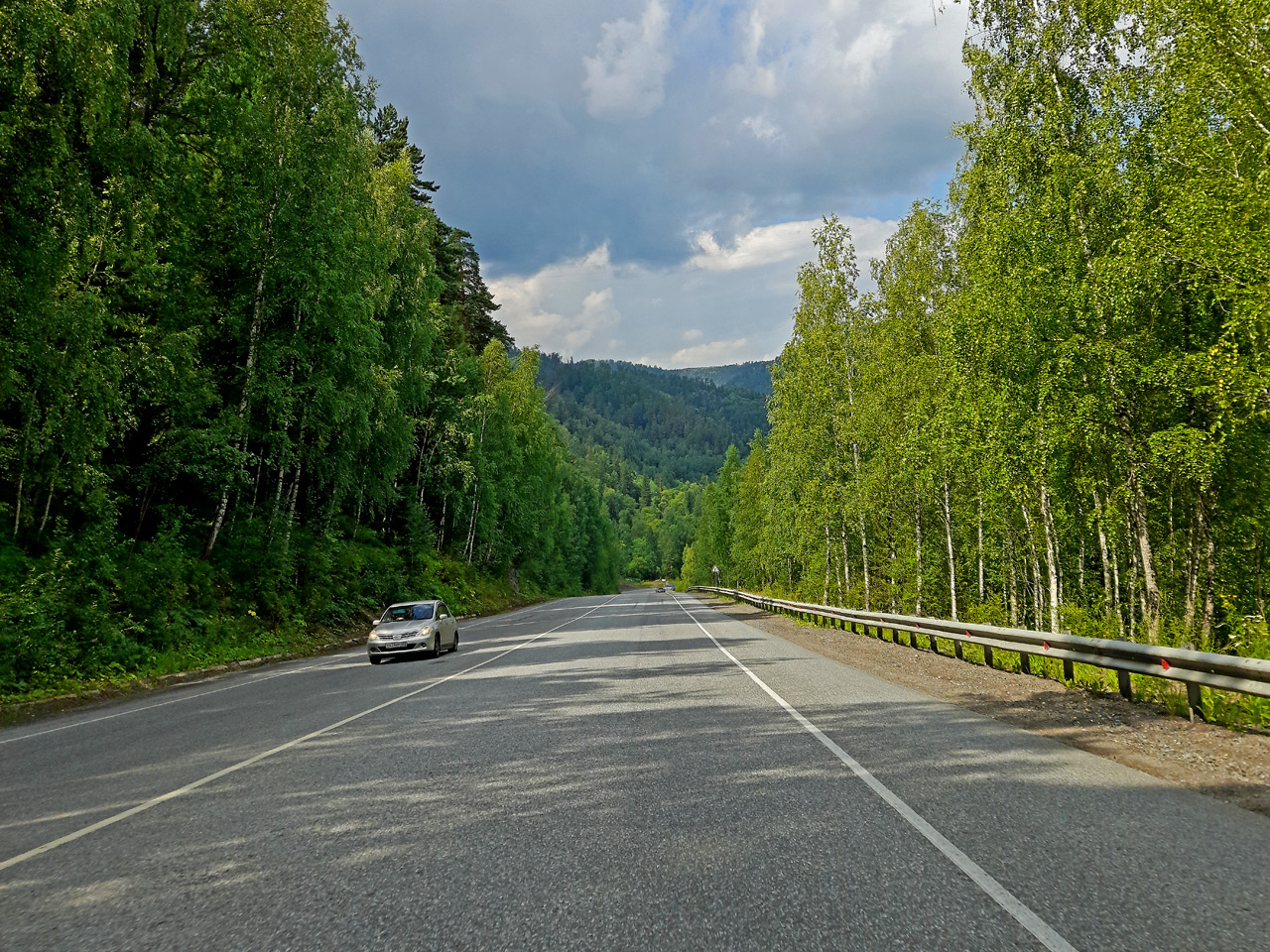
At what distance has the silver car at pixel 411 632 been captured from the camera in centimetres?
1727

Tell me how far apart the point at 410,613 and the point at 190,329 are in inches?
332

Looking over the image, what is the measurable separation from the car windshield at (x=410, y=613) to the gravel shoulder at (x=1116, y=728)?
424 inches

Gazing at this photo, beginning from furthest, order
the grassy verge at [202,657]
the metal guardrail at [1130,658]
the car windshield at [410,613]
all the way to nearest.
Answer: the car windshield at [410,613], the grassy verge at [202,657], the metal guardrail at [1130,658]

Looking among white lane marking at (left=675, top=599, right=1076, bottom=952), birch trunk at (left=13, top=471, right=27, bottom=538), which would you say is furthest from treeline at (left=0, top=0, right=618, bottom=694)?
white lane marking at (left=675, top=599, right=1076, bottom=952)

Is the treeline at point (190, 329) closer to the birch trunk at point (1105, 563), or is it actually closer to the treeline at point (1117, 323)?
the treeline at point (1117, 323)

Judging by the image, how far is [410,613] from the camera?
1875cm

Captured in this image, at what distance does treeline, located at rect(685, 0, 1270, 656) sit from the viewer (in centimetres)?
1241

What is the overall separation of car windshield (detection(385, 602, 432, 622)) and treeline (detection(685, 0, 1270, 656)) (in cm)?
1398

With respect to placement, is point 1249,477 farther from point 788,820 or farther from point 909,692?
point 788,820

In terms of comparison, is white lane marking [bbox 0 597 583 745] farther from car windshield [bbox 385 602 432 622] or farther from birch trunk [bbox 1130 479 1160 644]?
birch trunk [bbox 1130 479 1160 644]

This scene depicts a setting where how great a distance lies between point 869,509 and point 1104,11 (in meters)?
16.9

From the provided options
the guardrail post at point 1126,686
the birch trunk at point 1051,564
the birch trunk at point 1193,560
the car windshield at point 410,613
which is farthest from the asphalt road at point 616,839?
the birch trunk at point 1193,560

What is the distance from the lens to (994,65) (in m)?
19.3

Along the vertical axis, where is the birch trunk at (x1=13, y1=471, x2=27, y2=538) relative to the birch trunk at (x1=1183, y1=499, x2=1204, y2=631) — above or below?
above
